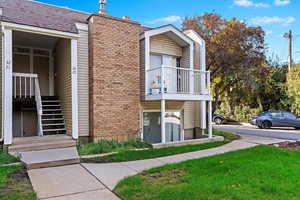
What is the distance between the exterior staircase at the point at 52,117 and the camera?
28.4 ft

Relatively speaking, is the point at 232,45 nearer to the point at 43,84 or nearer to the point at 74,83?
the point at 74,83

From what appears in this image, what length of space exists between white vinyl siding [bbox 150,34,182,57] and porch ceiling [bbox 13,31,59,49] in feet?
14.0

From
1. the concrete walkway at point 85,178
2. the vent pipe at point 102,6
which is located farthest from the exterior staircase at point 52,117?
the vent pipe at point 102,6

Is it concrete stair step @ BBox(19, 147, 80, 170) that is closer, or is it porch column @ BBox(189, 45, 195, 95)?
concrete stair step @ BBox(19, 147, 80, 170)

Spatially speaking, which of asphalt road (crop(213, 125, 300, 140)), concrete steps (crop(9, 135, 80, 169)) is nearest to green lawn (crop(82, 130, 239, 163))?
concrete steps (crop(9, 135, 80, 169))

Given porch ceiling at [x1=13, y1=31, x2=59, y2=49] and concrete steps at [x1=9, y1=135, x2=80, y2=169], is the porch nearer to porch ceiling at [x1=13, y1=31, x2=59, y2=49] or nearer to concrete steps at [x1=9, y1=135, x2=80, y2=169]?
porch ceiling at [x1=13, y1=31, x2=59, y2=49]

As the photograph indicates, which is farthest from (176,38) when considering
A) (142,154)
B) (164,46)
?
(142,154)

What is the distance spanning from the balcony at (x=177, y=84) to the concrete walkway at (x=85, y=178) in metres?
2.98

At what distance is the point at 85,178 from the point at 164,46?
7.35 m

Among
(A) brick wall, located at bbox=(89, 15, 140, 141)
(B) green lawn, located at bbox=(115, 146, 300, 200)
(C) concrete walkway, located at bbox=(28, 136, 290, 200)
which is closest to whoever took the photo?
(B) green lawn, located at bbox=(115, 146, 300, 200)

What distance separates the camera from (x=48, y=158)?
5758 mm

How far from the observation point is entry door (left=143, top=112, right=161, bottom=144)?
9.71m

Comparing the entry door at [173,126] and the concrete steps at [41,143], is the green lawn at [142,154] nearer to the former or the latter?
the concrete steps at [41,143]

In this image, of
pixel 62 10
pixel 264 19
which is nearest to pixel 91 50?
pixel 62 10
